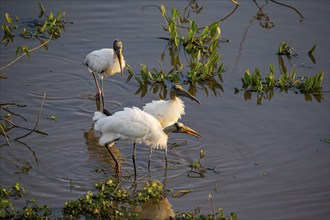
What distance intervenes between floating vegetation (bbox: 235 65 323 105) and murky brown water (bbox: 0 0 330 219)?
0.16 m

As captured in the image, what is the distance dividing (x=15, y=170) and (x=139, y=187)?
62.6 inches

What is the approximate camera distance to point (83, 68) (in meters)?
11.8

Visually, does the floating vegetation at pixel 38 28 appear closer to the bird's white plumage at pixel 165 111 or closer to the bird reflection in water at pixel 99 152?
the bird reflection in water at pixel 99 152

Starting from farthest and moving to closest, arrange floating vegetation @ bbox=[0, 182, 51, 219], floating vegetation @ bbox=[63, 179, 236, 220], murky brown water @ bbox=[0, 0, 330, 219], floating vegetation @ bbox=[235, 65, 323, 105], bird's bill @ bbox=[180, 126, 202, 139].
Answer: floating vegetation @ bbox=[235, 65, 323, 105]
bird's bill @ bbox=[180, 126, 202, 139]
murky brown water @ bbox=[0, 0, 330, 219]
floating vegetation @ bbox=[63, 179, 236, 220]
floating vegetation @ bbox=[0, 182, 51, 219]

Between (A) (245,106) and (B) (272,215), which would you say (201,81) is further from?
(B) (272,215)

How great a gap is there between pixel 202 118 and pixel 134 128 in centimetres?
201

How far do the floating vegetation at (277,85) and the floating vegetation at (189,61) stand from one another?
49cm

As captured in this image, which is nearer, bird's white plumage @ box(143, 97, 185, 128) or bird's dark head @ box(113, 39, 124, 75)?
bird's white plumage @ box(143, 97, 185, 128)

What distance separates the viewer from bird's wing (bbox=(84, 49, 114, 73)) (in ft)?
35.3

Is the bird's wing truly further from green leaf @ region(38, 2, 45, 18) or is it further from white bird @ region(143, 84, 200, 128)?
green leaf @ region(38, 2, 45, 18)

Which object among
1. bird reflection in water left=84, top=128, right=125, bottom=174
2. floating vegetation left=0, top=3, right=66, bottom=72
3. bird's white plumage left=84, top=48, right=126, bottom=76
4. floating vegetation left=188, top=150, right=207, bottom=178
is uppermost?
floating vegetation left=0, top=3, right=66, bottom=72

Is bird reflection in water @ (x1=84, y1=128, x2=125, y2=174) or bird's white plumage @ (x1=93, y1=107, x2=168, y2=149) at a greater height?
bird's white plumage @ (x1=93, y1=107, x2=168, y2=149)

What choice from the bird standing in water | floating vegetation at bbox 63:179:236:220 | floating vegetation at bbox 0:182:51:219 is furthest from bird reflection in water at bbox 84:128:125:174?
floating vegetation at bbox 0:182:51:219

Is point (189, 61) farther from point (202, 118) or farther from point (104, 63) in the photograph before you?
point (202, 118)
